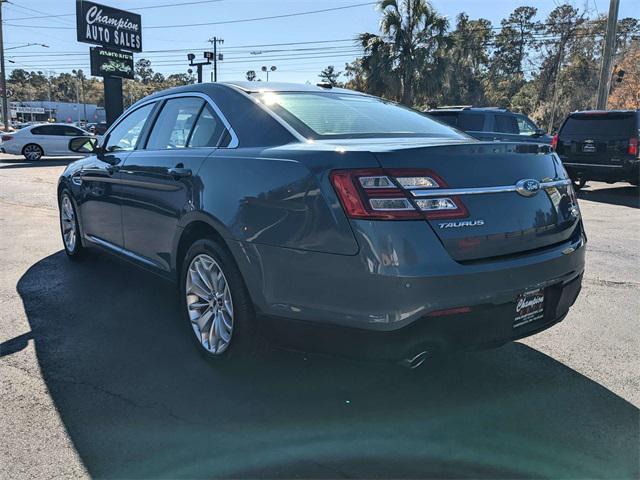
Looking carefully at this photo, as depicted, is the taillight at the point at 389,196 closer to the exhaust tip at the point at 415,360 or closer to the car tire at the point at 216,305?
the exhaust tip at the point at 415,360

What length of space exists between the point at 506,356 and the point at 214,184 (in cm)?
210

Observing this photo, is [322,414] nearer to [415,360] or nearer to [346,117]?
[415,360]

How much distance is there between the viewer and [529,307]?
8.98 feet

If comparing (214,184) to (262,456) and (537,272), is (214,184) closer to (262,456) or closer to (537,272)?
(262,456)

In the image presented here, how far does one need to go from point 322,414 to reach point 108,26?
21.6 m

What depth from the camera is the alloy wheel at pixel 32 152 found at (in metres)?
21.1

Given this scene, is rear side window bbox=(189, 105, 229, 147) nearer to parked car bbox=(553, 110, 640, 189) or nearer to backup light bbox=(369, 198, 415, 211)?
backup light bbox=(369, 198, 415, 211)

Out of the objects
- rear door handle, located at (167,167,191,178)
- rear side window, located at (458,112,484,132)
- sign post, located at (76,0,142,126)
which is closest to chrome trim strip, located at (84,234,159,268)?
rear door handle, located at (167,167,191,178)

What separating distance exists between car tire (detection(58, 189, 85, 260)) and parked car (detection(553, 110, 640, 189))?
33.2 feet

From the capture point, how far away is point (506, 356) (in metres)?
3.52

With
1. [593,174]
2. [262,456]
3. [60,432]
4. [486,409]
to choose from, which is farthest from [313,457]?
[593,174]

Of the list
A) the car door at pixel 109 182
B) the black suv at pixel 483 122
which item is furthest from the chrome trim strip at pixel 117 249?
the black suv at pixel 483 122

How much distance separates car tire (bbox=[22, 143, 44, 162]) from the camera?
21.1 metres

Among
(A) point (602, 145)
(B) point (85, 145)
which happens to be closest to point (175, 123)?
(B) point (85, 145)
